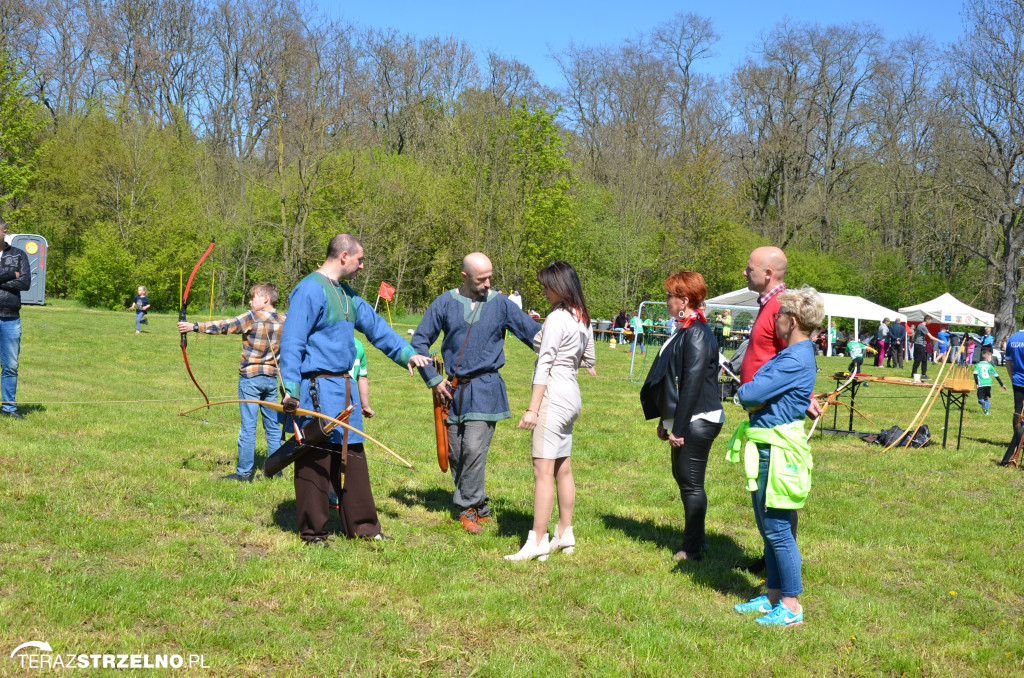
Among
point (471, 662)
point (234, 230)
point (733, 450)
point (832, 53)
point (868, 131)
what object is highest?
point (832, 53)

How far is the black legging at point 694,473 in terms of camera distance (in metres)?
5.17

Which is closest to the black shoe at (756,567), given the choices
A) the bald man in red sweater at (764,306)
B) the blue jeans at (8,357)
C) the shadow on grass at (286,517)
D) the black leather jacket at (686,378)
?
the bald man in red sweater at (764,306)

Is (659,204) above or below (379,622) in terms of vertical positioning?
above

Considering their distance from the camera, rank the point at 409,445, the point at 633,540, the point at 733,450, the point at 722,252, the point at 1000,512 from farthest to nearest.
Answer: the point at 722,252, the point at 409,445, the point at 1000,512, the point at 633,540, the point at 733,450

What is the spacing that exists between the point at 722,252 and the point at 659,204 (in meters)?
4.47

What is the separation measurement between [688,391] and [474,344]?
1544 millimetres

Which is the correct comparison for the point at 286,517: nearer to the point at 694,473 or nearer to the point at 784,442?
the point at 694,473

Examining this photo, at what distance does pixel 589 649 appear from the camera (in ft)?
13.0

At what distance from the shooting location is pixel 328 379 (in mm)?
5227

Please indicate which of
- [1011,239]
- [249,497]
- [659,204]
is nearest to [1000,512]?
[249,497]

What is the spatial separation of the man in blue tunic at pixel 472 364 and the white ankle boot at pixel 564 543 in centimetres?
62

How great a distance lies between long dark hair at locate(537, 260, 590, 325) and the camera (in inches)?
200

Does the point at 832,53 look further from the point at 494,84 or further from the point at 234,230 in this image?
Result: the point at 234,230

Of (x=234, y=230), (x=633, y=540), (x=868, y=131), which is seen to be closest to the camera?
(x=633, y=540)
